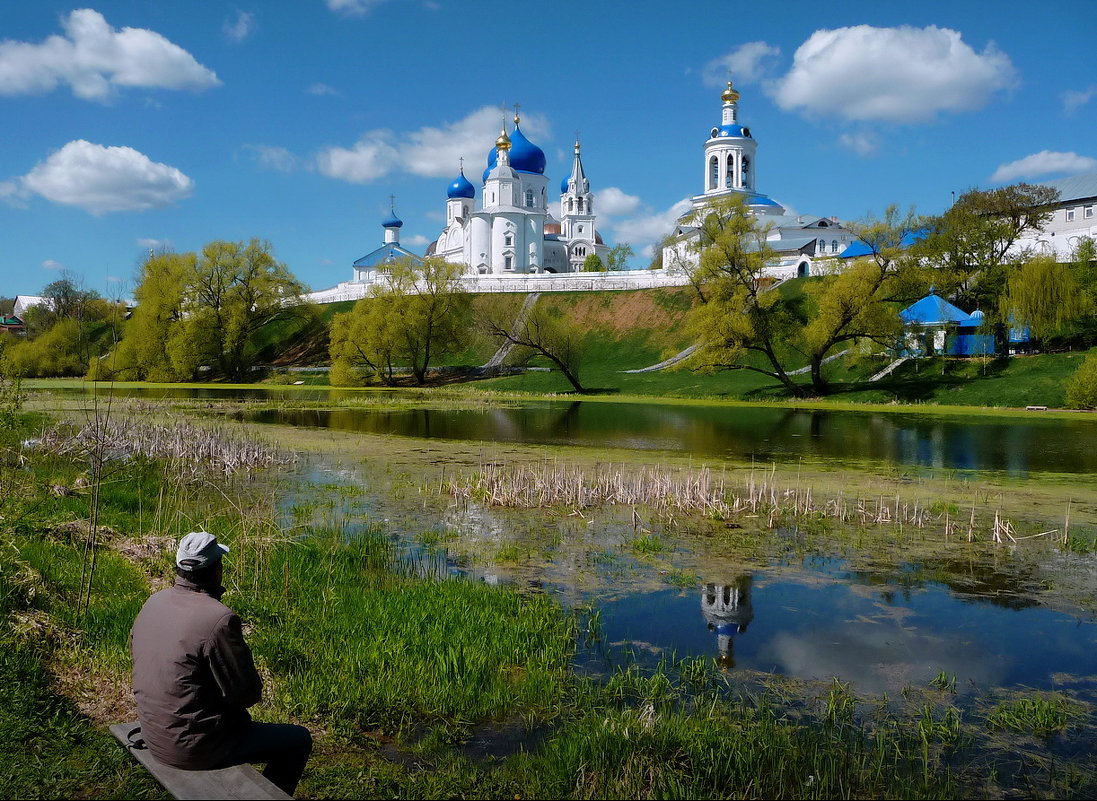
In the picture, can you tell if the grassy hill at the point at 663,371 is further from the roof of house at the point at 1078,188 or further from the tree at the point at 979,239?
the roof of house at the point at 1078,188

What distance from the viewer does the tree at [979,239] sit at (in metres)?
46.3

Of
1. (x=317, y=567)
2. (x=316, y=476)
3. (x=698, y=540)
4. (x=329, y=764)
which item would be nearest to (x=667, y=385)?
(x=316, y=476)

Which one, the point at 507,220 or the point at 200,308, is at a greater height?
the point at 507,220

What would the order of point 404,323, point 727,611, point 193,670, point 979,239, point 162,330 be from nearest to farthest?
point 193,670, point 727,611, point 979,239, point 404,323, point 162,330

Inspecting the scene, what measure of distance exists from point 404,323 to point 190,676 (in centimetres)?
5150

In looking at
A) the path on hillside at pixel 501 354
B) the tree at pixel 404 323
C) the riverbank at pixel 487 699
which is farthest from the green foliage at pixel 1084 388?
the tree at pixel 404 323

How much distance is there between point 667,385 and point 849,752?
141 feet

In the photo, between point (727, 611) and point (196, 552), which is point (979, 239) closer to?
point (727, 611)

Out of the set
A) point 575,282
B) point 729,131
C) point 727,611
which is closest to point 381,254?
point 575,282

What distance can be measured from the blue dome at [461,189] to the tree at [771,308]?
6166 centimetres

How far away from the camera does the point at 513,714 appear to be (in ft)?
19.0

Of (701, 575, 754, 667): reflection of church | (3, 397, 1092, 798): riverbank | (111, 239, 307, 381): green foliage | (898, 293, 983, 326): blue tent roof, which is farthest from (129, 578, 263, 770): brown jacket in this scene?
(111, 239, 307, 381): green foliage

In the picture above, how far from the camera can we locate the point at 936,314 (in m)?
46.1

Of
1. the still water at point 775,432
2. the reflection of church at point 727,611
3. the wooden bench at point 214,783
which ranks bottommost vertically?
the reflection of church at point 727,611
